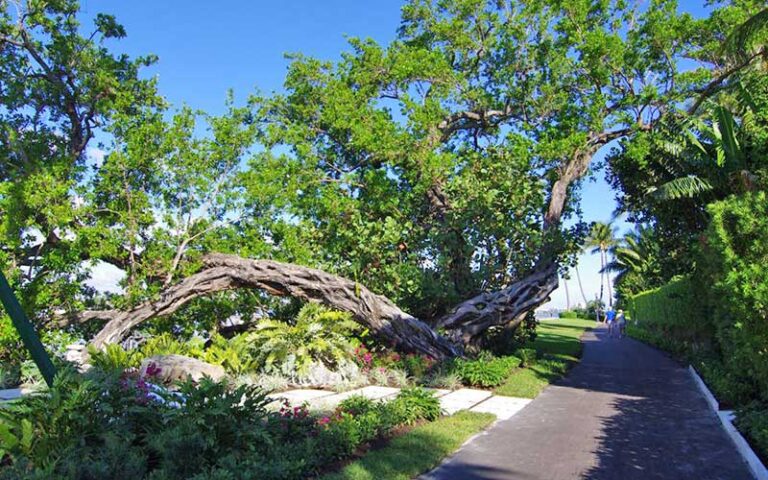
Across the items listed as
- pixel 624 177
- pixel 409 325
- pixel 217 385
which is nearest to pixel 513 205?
pixel 624 177

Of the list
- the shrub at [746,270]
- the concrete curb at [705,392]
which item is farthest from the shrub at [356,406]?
the concrete curb at [705,392]

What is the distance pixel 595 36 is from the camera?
1672cm

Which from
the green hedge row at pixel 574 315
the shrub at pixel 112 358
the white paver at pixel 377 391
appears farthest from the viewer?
the green hedge row at pixel 574 315

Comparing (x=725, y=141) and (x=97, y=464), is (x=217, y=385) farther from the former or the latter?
(x=725, y=141)

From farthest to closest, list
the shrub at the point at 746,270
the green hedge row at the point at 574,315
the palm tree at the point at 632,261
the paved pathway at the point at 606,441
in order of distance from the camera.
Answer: the green hedge row at the point at 574,315, the palm tree at the point at 632,261, the shrub at the point at 746,270, the paved pathway at the point at 606,441

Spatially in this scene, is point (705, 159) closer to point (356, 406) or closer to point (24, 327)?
point (356, 406)

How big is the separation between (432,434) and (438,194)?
11190mm

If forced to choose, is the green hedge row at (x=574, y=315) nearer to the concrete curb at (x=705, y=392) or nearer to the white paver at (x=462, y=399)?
the concrete curb at (x=705, y=392)

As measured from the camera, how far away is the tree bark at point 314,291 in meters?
13.5

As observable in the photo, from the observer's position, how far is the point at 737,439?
23.9ft

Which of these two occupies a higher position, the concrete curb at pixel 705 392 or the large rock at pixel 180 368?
the large rock at pixel 180 368

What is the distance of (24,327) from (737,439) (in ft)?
29.8

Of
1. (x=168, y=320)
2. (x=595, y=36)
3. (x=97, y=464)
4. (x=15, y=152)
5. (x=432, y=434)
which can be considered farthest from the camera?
(x=595, y=36)

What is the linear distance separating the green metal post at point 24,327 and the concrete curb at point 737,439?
788 cm
